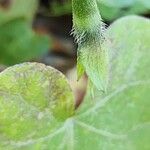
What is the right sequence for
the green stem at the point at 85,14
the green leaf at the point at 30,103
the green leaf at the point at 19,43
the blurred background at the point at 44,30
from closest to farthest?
1. the green stem at the point at 85,14
2. the green leaf at the point at 30,103
3. the blurred background at the point at 44,30
4. the green leaf at the point at 19,43

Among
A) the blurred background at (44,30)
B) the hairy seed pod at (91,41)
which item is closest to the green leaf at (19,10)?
the blurred background at (44,30)

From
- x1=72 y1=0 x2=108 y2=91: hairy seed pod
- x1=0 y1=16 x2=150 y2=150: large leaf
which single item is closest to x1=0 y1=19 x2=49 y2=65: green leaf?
x1=0 y1=16 x2=150 y2=150: large leaf

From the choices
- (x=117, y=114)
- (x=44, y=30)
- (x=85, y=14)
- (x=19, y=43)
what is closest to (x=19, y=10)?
(x=19, y=43)

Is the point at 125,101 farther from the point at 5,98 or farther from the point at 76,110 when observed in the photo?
the point at 5,98

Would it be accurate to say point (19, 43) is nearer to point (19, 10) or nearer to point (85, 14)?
point (19, 10)

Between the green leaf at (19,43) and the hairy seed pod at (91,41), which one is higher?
the hairy seed pod at (91,41)

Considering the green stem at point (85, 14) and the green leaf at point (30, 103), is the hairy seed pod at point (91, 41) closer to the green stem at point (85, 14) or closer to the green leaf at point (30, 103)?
the green stem at point (85, 14)

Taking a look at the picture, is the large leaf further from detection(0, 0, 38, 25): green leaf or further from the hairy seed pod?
detection(0, 0, 38, 25): green leaf
